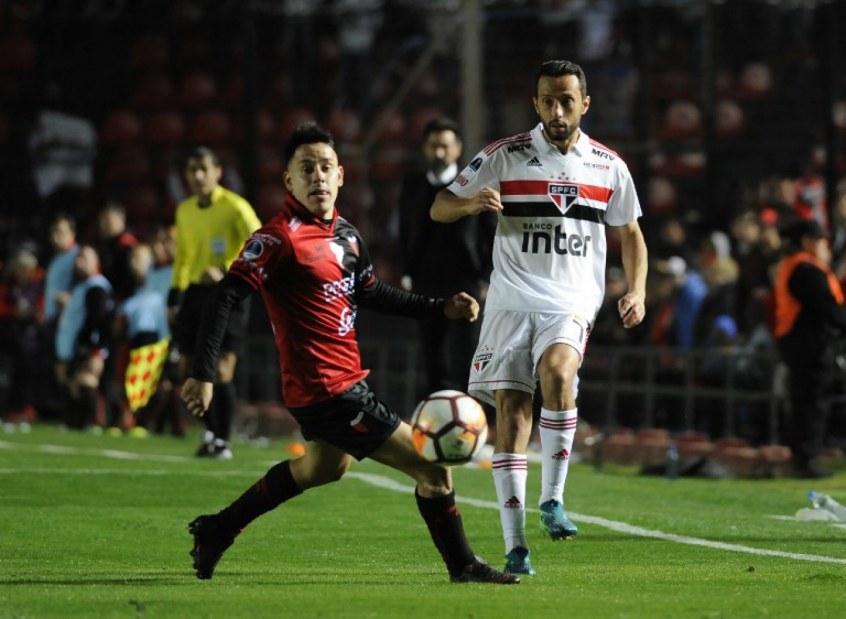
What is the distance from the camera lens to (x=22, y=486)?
41.1ft

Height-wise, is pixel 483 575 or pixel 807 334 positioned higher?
pixel 807 334

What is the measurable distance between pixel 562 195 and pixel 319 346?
5.17 feet

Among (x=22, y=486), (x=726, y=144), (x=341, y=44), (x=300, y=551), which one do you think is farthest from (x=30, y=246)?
(x=300, y=551)

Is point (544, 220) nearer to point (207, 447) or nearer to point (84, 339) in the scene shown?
point (207, 447)

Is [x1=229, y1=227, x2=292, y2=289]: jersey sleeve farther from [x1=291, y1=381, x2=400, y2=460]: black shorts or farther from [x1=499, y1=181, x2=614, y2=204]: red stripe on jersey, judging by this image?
[x1=499, y1=181, x2=614, y2=204]: red stripe on jersey

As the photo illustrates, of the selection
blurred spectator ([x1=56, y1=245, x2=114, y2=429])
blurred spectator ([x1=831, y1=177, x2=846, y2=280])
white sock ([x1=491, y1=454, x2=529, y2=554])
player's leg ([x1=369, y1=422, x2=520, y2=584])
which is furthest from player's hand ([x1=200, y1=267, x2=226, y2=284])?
player's leg ([x1=369, y1=422, x2=520, y2=584])

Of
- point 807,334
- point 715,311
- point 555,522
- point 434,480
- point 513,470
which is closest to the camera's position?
point 434,480

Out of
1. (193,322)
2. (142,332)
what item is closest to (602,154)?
(193,322)

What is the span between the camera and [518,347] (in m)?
8.60

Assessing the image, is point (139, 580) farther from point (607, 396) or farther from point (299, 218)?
point (607, 396)

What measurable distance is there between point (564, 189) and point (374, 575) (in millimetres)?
1997

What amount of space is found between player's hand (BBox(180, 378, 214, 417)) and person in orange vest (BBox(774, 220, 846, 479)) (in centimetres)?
875

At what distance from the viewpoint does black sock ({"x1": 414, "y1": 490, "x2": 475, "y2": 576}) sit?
25.3ft

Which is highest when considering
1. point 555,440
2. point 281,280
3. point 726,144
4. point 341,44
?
point 341,44
